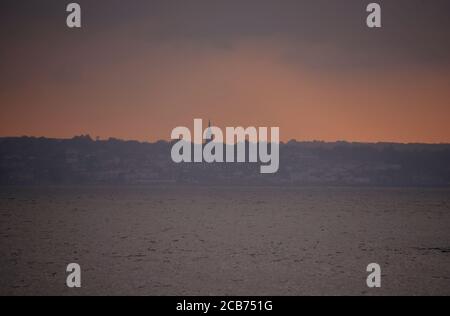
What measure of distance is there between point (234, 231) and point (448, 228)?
2610 cm

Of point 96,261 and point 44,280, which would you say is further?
point 96,261

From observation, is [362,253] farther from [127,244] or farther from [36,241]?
[36,241]

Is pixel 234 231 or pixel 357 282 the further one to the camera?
pixel 234 231

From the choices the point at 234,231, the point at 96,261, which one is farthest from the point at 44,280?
the point at 234,231

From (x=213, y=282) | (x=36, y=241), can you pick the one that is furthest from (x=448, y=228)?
(x=36, y=241)

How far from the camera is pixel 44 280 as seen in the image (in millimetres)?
24609

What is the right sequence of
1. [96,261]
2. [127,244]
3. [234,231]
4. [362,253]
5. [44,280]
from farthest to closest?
[234,231] → [127,244] → [362,253] → [96,261] → [44,280]

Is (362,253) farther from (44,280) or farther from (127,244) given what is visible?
(44,280)
